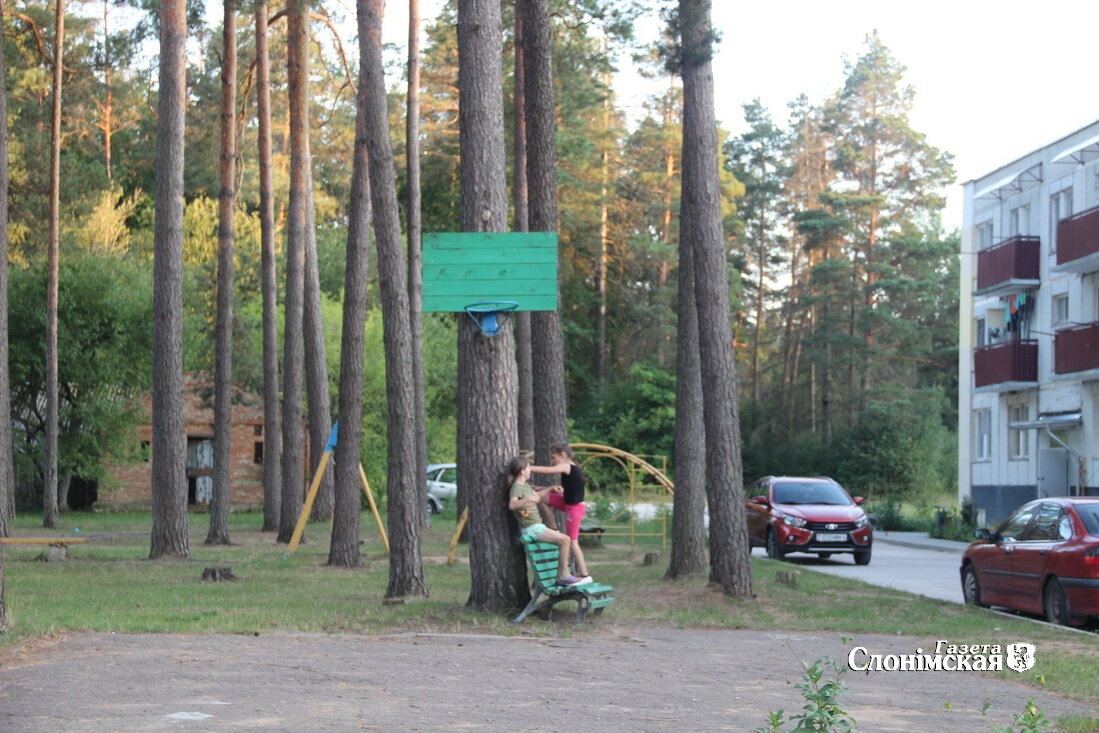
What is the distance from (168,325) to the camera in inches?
842

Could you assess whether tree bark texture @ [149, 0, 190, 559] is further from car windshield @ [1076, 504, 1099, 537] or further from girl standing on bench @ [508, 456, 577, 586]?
car windshield @ [1076, 504, 1099, 537]

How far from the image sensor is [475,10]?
13703 millimetres

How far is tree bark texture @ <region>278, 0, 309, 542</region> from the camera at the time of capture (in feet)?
86.6

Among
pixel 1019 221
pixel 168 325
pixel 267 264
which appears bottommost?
pixel 168 325

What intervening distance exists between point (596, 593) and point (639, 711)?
4.62 meters

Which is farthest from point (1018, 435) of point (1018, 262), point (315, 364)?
point (315, 364)

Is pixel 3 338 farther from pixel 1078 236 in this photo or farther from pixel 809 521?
pixel 1078 236

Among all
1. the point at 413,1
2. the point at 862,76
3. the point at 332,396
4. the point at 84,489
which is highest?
the point at 862,76

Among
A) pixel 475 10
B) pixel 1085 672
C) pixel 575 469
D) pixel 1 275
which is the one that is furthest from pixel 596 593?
A: pixel 1 275

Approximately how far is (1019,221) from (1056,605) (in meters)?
26.1

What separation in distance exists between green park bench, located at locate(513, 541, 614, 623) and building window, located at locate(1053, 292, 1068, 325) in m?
26.7

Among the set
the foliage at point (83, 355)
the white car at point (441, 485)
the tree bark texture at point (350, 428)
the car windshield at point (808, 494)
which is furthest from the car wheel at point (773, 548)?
the foliage at point (83, 355)

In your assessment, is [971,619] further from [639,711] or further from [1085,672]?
[639,711]

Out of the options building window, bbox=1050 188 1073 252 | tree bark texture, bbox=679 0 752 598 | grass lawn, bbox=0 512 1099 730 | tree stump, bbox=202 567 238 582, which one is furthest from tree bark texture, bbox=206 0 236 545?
building window, bbox=1050 188 1073 252
